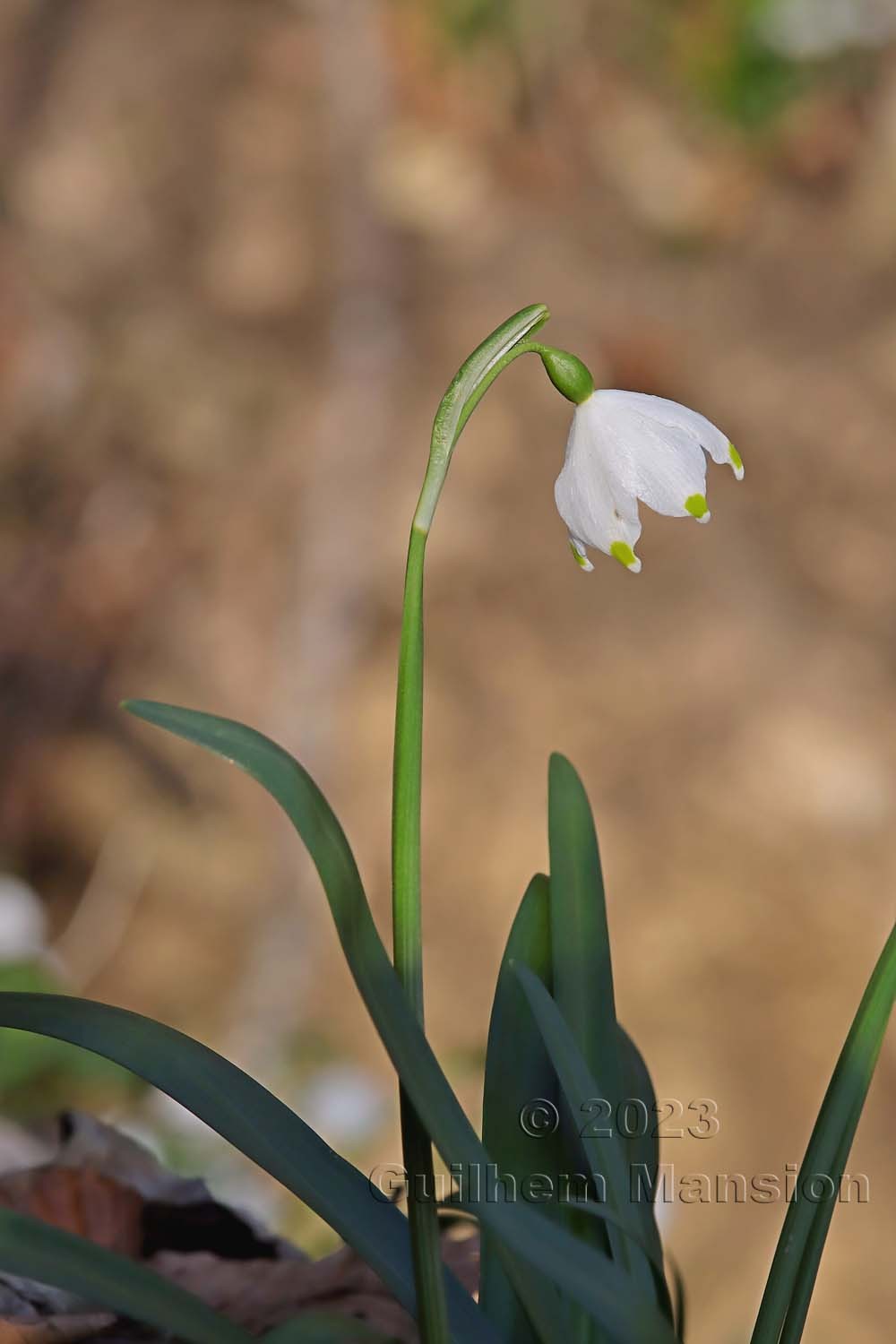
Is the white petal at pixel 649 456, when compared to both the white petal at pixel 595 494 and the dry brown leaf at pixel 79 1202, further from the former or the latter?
the dry brown leaf at pixel 79 1202

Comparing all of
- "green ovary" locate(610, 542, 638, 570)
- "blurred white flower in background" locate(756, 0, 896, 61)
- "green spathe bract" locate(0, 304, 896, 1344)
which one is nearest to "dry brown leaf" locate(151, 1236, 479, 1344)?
"green spathe bract" locate(0, 304, 896, 1344)

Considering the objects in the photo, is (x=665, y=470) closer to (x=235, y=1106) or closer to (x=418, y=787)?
(x=418, y=787)

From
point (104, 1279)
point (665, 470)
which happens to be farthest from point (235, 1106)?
point (665, 470)

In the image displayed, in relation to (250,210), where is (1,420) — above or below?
below

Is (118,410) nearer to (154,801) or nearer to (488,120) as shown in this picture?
(154,801)

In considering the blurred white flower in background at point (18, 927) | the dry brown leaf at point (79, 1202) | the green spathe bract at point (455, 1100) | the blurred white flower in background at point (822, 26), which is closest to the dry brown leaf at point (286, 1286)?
the dry brown leaf at point (79, 1202)

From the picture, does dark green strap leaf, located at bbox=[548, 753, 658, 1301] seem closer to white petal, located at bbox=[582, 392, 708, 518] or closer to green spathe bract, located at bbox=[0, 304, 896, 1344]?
green spathe bract, located at bbox=[0, 304, 896, 1344]

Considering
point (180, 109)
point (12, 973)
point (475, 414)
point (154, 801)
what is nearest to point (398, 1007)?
point (12, 973)
